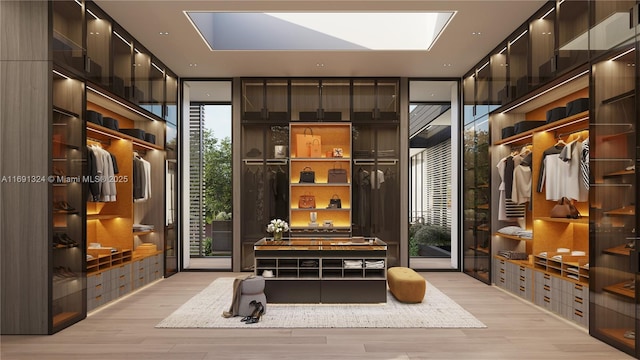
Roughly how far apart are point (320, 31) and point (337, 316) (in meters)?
3.96

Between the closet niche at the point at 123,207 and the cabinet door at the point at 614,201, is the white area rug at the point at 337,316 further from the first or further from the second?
the cabinet door at the point at 614,201

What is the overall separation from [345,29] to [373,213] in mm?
3183

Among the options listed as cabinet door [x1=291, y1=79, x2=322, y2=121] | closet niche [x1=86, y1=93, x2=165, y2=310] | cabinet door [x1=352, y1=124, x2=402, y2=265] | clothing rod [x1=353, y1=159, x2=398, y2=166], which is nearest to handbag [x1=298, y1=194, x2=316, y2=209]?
cabinet door [x1=352, y1=124, x2=402, y2=265]

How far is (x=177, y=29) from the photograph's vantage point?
5.83 meters

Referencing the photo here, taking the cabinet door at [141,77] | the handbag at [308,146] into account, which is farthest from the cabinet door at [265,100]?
the cabinet door at [141,77]

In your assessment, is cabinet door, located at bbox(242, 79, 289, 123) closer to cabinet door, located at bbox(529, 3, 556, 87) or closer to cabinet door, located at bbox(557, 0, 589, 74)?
cabinet door, located at bbox(529, 3, 556, 87)

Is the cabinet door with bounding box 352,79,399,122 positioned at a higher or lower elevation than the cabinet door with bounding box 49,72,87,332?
higher

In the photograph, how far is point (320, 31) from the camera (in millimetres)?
6590

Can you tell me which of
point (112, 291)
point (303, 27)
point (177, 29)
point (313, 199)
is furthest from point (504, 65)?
point (112, 291)

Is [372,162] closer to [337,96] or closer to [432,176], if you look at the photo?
[337,96]

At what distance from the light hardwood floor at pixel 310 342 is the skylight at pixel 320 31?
382 centimetres

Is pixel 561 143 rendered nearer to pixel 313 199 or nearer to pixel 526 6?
pixel 526 6

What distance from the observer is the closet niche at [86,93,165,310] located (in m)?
A: 5.50

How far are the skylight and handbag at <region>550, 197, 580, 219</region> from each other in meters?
2.77
